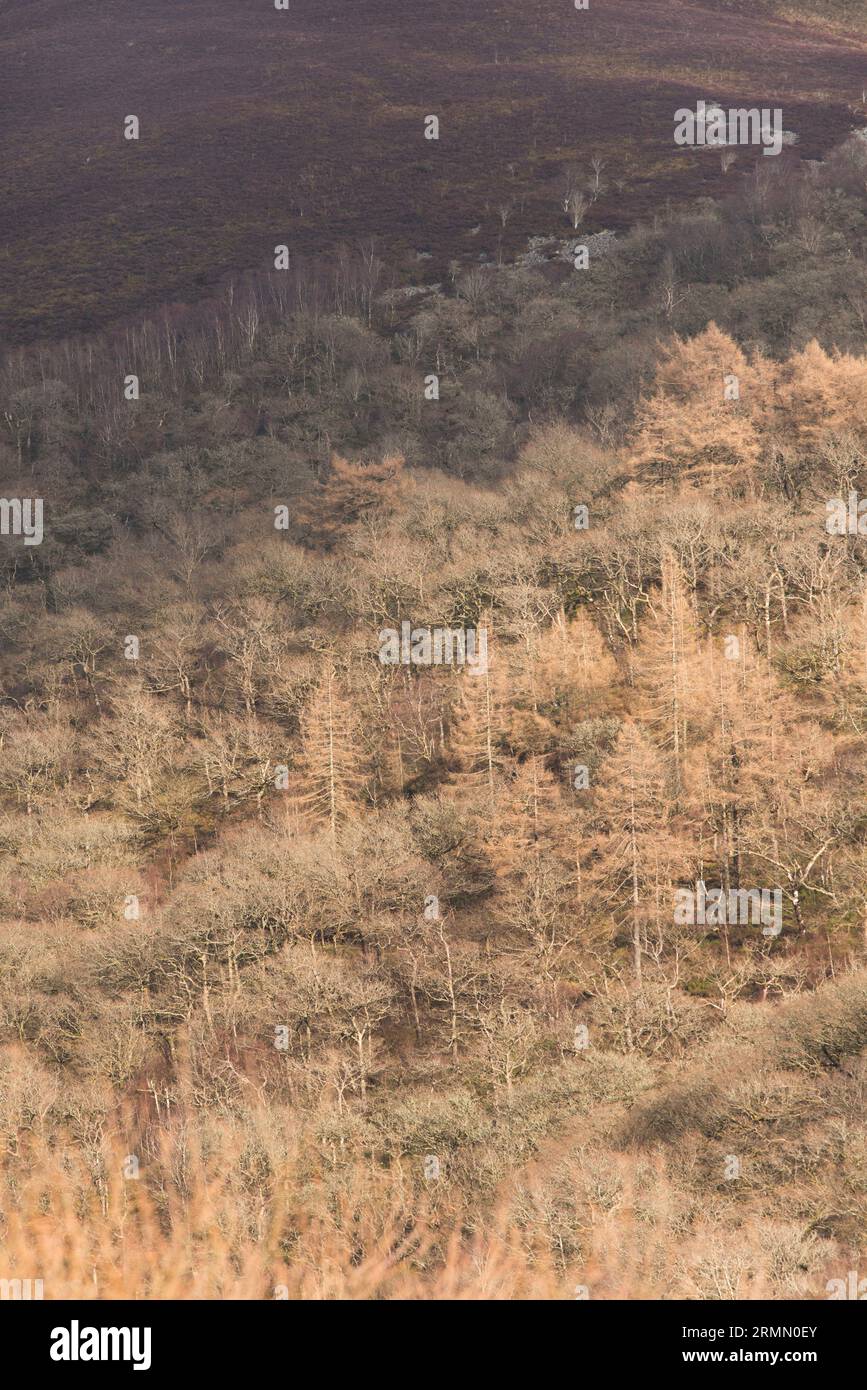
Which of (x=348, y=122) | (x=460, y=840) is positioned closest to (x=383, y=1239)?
(x=460, y=840)

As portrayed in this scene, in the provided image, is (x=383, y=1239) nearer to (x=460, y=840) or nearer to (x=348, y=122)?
(x=460, y=840)

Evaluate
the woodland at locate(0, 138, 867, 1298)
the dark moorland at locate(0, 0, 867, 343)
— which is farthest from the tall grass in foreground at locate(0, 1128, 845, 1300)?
the dark moorland at locate(0, 0, 867, 343)

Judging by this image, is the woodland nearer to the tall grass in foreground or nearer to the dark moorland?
the tall grass in foreground

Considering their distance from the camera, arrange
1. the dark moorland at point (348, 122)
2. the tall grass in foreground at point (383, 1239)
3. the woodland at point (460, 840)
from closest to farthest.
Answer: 1. the tall grass in foreground at point (383, 1239)
2. the woodland at point (460, 840)
3. the dark moorland at point (348, 122)

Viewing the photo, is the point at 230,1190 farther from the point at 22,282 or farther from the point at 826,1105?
the point at 22,282

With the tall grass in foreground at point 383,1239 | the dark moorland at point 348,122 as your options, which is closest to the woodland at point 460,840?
the tall grass in foreground at point 383,1239

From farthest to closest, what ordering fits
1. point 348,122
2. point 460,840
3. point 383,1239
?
point 348,122 → point 460,840 → point 383,1239

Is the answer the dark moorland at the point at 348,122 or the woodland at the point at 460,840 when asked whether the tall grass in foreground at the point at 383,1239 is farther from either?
the dark moorland at the point at 348,122

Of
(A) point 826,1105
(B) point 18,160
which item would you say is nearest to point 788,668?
(A) point 826,1105
